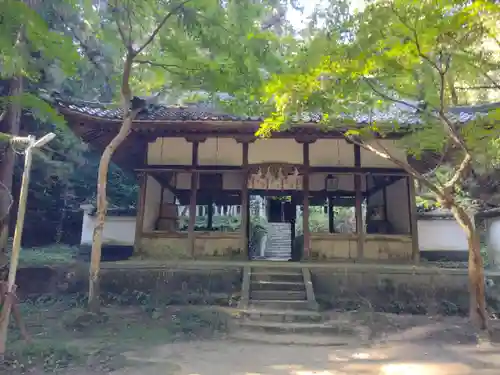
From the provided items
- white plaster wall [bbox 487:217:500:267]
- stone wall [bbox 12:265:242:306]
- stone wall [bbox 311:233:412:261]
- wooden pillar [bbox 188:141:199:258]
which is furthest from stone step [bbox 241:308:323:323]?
white plaster wall [bbox 487:217:500:267]

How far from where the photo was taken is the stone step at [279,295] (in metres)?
8.67

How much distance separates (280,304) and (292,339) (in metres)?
1.49

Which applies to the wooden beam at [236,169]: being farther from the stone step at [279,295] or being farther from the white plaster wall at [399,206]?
the stone step at [279,295]

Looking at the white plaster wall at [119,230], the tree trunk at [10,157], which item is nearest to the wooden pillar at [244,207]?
the white plaster wall at [119,230]

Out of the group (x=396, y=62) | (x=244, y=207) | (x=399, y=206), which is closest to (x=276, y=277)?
(x=244, y=207)

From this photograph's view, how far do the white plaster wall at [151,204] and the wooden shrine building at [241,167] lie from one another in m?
0.03

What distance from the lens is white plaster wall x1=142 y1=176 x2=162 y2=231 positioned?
11.9 meters

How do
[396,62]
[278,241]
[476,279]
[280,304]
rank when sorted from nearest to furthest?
1. [396,62]
2. [476,279]
3. [280,304]
4. [278,241]

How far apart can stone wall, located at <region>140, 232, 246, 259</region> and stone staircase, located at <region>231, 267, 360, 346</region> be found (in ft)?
5.59

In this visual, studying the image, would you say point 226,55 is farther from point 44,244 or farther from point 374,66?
point 44,244

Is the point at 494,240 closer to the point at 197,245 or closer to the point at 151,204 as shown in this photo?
the point at 197,245

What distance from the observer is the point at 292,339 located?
268 inches

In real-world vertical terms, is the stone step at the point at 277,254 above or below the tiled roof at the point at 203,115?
below

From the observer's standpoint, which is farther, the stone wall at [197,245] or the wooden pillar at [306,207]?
the stone wall at [197,245]
